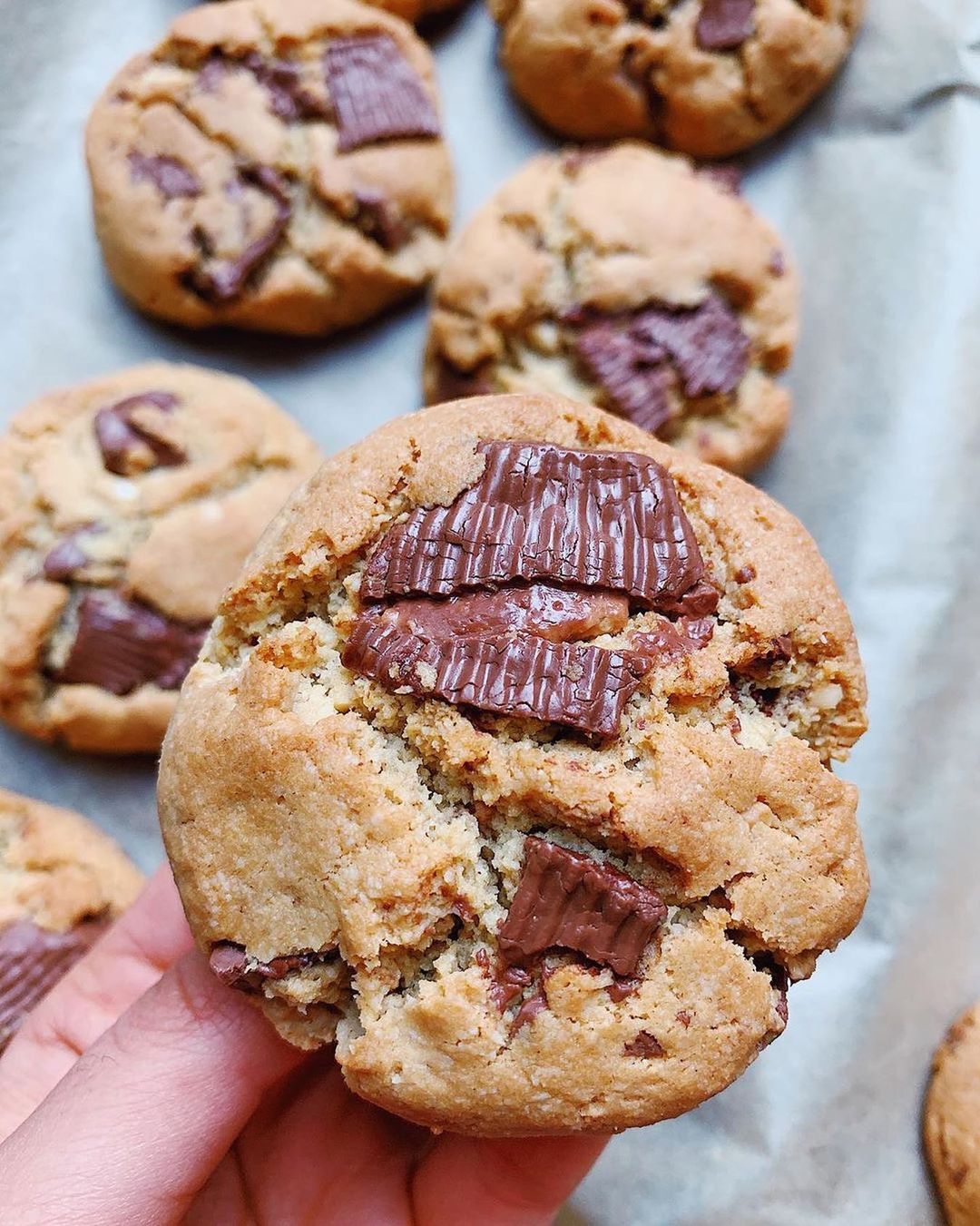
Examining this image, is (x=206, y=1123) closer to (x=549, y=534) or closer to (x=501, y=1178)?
(x=501, y=1178)

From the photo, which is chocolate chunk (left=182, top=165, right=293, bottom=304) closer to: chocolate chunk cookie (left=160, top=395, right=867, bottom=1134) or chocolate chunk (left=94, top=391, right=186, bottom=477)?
chocolate chunk (left=94, top=391, right=186, bottom=477)

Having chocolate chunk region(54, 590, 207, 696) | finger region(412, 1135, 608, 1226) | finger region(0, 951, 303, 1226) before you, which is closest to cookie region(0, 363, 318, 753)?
chocolate chunk region(54, 590, 207, 696)

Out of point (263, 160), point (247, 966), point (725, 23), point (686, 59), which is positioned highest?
point (725, 23)

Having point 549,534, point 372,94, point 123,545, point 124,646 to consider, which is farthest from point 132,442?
point 549,534

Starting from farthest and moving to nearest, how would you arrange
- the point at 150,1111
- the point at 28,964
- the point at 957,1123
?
the point at 28,964
the point at 957,1123
the point at 150,1111

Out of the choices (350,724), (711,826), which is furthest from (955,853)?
(350,724)

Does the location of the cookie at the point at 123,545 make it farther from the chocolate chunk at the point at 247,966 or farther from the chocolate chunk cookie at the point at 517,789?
the chocolate chunk at the point at 247,966

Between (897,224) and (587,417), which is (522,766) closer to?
(587,417)
